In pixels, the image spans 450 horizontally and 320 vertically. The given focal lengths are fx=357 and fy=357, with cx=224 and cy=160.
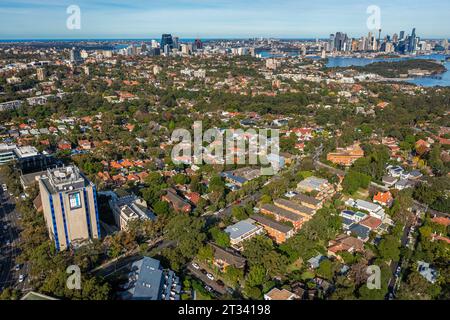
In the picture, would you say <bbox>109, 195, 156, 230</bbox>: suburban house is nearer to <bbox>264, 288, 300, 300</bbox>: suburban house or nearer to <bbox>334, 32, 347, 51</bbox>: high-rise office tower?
<bbox>264, 288, 300, 300</bbox>: suburban house

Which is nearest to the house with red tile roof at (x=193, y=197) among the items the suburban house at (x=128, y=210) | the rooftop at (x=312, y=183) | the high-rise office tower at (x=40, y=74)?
the suburban house at (x=128, y=210)

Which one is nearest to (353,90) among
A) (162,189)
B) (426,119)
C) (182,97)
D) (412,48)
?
(426,119)

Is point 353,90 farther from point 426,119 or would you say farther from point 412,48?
point 412,48

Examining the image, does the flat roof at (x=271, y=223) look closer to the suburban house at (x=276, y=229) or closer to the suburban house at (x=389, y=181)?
the suburban house at (x=276, y=229)

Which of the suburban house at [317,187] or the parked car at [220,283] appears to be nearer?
the parked car at [220,283]

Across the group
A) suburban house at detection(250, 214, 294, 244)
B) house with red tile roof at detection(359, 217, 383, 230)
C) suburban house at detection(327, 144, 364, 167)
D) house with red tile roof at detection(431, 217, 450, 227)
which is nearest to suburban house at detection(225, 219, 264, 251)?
suburban house at detection(250, 214, 294, 244)
